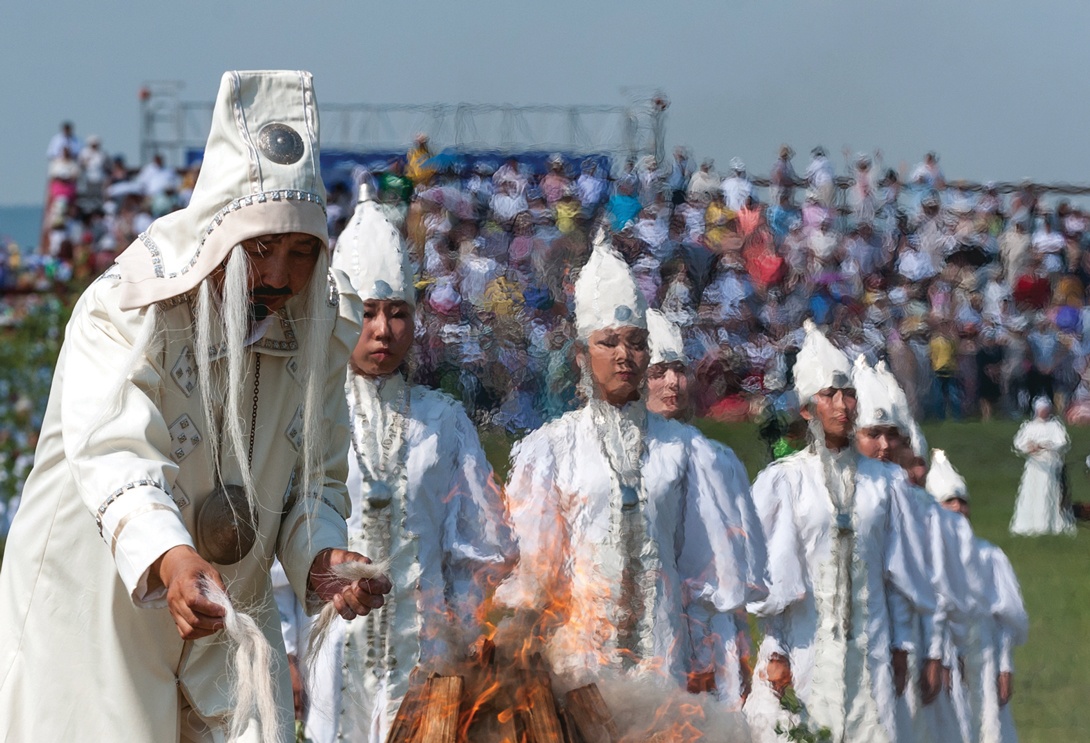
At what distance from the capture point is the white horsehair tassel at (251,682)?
305 cm

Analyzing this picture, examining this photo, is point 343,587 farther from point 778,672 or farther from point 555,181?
point 555,181

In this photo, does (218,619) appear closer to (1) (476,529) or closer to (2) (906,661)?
(1) (476,529)

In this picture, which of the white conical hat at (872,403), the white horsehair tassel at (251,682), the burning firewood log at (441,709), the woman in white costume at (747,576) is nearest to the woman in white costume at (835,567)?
the white conical hat at (872,403)

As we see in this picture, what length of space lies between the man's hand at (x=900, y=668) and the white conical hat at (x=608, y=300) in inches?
82.4

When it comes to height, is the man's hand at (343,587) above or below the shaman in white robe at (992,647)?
above

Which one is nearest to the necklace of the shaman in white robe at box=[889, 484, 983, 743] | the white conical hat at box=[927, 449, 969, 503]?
the shaman in white robe at box=[889, 484, 983, 743]

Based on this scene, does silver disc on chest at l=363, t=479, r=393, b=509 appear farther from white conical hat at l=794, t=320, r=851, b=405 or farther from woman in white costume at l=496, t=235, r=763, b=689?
white conical hat at l=794, t=320, r=851, b=405

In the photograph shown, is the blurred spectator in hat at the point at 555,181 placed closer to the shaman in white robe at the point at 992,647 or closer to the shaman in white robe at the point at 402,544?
the shaman in white robe at the point at 992,647

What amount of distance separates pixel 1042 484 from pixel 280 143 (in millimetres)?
14371

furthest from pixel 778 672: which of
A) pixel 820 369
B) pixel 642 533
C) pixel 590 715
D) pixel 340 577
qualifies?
pixel 340 577

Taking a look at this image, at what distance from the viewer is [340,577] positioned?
3.49m

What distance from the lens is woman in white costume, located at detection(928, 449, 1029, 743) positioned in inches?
342

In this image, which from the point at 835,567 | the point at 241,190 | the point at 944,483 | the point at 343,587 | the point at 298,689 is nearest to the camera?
the point at 241,190

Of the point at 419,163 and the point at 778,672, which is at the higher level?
the point at 419,163
